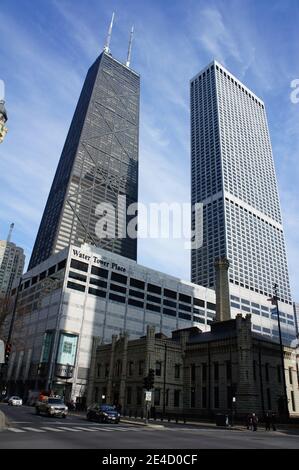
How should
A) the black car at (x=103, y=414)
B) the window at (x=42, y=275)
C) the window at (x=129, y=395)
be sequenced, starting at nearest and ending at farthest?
the black car at (x=103, y=414) < the window at (x=129, y=395) < the window at (x=42, y=275)

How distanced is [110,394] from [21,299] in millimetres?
55315

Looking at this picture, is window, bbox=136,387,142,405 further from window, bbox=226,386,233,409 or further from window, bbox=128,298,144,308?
window, bbox=128,298,144,308

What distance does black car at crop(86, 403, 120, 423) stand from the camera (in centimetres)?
3394

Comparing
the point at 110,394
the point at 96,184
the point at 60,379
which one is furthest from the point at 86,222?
the point at 110,394

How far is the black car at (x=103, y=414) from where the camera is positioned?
33.9 metres

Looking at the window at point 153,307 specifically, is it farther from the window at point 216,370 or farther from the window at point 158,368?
the window at point 216,370

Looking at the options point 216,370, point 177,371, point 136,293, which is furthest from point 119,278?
point 216,370

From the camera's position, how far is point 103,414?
112ft

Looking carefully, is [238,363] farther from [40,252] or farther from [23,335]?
[40,252]

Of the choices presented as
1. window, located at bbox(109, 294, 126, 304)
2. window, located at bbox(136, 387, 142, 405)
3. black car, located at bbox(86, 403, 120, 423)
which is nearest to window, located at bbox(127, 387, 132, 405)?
window, located at bbox(136, 387, 142, 405)

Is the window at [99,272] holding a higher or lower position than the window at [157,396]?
higher

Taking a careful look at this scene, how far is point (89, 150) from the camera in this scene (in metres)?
194

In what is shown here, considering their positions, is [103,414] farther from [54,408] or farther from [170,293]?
[170,293]

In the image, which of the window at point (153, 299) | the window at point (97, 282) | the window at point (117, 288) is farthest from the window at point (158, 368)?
the window at point (153, 299)
